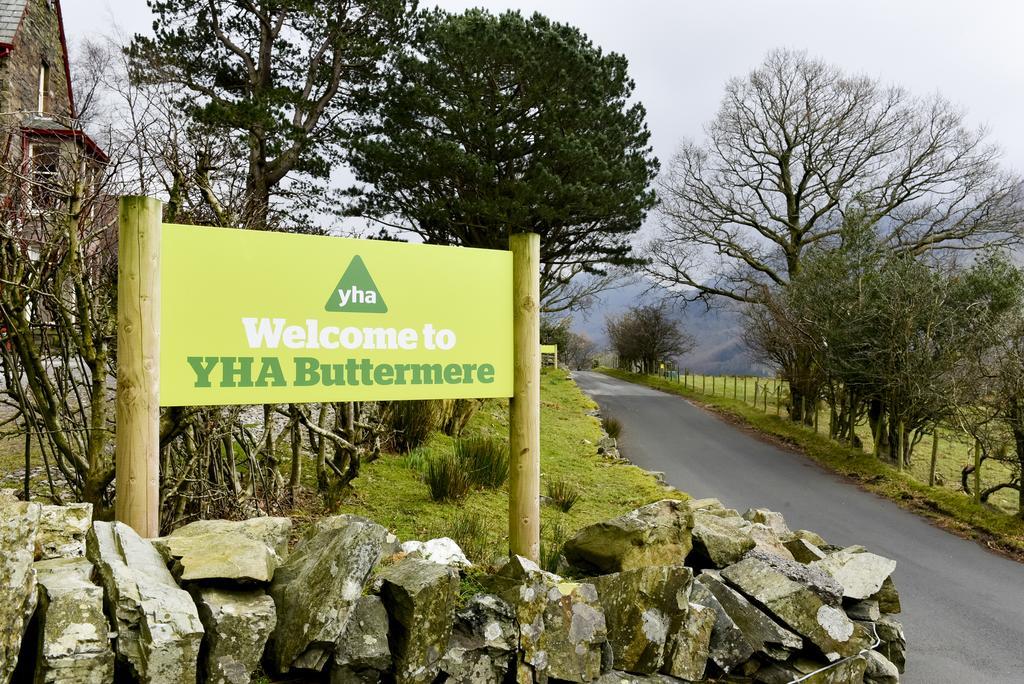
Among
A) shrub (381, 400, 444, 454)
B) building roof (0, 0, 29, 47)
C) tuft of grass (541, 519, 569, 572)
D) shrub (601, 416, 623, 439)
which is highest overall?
building roof (0, 0, 29, 47)

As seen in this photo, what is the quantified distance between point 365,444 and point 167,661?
5494 millimetres

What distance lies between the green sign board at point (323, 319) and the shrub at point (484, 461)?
3.61 metres

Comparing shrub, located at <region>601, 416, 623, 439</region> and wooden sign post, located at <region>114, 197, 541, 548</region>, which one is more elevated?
wooden sign post, located at <region>114, 197, 541, 548</region>

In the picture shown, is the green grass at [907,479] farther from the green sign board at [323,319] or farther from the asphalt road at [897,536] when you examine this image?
the green sign board at [323,319]

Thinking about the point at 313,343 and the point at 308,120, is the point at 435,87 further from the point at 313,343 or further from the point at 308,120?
the point at 313,343

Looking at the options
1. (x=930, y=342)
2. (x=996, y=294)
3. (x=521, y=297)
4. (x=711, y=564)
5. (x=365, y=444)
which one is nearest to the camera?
(x=521, y=297)

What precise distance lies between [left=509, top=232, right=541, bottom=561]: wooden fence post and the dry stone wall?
0.50m

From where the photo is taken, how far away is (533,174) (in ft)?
64.4

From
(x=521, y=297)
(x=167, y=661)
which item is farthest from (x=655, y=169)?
(x=167, y=661)

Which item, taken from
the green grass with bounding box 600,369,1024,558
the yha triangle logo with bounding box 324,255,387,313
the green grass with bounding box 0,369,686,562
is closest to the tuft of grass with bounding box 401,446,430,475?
the green grass with bounding box 0,369,686,562

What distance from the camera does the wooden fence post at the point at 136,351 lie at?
3285mm

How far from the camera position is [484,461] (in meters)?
8.15

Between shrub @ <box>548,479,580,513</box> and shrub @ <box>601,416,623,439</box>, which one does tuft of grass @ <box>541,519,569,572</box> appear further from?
shrub @ <box>601,416,623,439</box>

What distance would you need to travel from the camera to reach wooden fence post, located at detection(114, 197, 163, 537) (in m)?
3.29
